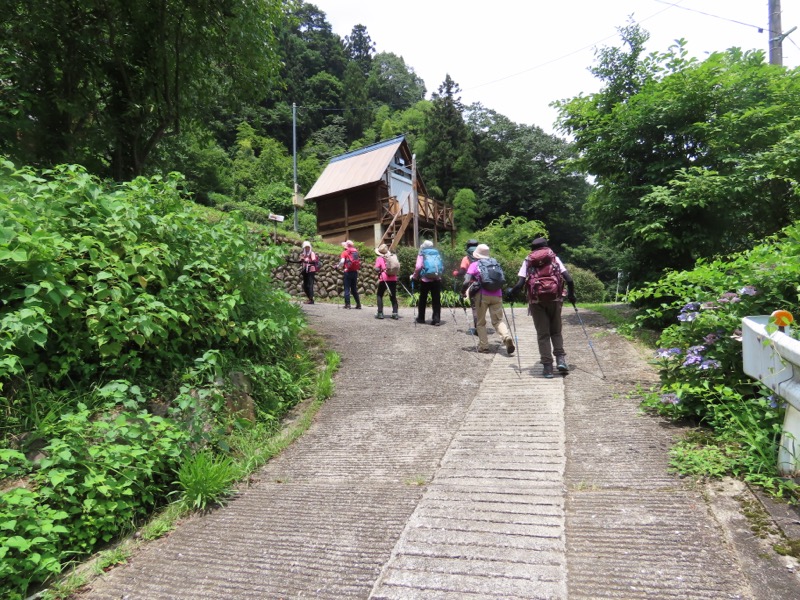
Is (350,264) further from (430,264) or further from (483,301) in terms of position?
(483,301)

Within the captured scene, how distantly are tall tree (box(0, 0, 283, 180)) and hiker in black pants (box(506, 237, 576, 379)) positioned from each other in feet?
18.9

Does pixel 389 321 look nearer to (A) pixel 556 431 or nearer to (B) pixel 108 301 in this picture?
(A) pixel 556 431

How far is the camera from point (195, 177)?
103 feet

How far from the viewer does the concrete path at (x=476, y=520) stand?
2.45 m

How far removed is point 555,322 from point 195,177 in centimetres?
3102

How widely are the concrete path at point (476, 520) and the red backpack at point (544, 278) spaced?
1.13 m

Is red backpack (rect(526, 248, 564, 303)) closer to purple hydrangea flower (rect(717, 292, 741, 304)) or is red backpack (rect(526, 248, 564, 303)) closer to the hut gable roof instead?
purple hydrangea flower (rect(717, 292, 741, 304))

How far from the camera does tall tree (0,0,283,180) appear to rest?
19.6ft

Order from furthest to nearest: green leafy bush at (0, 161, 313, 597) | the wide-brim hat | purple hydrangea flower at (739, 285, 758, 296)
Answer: the wide-brim hat
purple hydrangea flower at (739, 285, 758, 296)
green leafy bush at (0, 161, 313, 597)

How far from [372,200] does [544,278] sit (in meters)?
19.5

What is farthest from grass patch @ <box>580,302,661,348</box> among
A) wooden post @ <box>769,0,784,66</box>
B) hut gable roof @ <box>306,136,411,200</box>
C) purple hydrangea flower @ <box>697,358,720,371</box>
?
hut gable roof @ <box>306,136,411,200</box>

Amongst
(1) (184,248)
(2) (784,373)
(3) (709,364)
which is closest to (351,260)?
(1) (184,248)

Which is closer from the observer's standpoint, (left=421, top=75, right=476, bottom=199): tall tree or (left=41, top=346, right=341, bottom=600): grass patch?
(left=41, top=346, right=341, bottom=600): grass patch

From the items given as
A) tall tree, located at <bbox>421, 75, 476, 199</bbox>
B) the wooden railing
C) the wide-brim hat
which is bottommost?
the wide-brim hat
